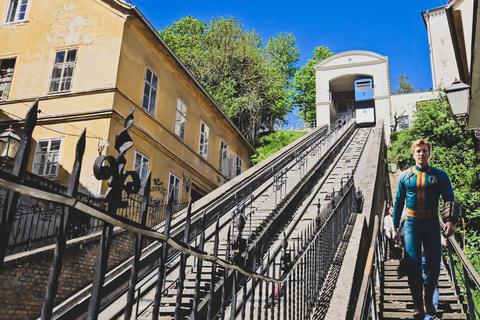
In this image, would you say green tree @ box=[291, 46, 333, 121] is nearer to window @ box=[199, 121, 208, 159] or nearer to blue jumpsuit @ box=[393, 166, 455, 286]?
window @ box=[199, 121, 208, 159]

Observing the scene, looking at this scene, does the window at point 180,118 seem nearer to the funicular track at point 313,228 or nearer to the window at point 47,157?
the window at point 47,157

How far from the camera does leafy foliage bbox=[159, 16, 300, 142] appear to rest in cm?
3381

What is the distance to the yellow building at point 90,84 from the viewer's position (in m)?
12.8

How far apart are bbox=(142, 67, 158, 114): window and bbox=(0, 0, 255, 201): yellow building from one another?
0.13 ft

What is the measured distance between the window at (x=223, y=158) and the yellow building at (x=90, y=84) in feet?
15.9

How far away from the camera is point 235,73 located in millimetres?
34719

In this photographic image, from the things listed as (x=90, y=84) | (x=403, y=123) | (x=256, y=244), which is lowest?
(x=256, y=244)

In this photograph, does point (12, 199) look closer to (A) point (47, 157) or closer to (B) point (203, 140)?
(A) point (47, 157)

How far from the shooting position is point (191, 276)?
7.32 meters

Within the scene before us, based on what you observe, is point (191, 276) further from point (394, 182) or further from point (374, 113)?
point (374, 113)

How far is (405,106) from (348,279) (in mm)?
37045

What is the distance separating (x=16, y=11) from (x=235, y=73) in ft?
69.3

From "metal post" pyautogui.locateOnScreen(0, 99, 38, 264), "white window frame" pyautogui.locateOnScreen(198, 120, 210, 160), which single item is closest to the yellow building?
"white window frame" pyautogui.locateOnScreen(198, 120, 210, 160)

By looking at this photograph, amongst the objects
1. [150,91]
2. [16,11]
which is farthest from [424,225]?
[16,11]
